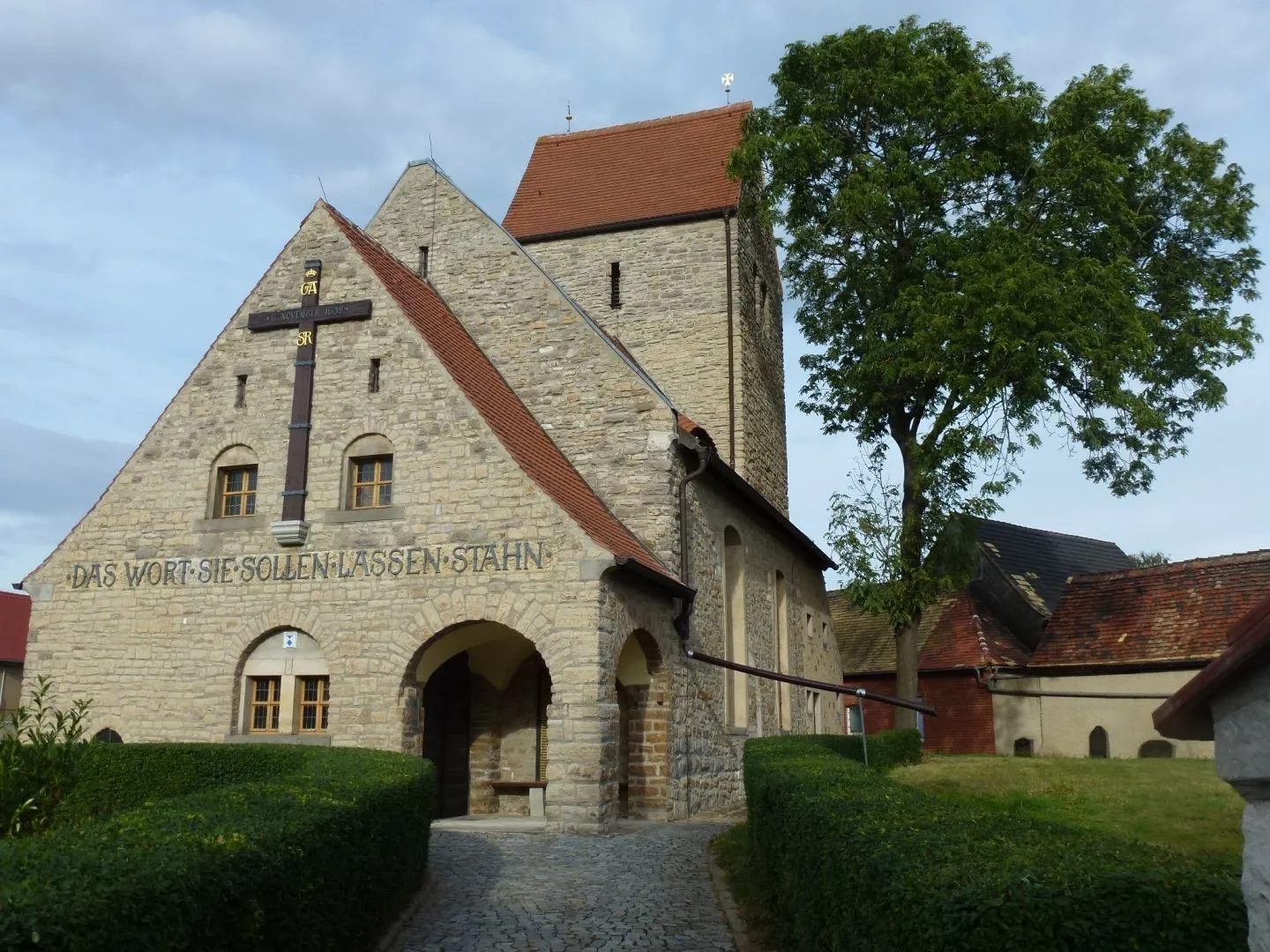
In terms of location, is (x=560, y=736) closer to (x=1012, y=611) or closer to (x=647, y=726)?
(x=647, y=726)

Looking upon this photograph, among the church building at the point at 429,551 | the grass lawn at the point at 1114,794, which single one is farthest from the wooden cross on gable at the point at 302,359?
the grass lawn at the point at 1114,794

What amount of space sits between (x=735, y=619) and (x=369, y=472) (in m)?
7.32

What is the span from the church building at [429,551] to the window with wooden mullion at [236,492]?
41 millimetres

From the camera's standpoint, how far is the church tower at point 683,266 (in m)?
22.3

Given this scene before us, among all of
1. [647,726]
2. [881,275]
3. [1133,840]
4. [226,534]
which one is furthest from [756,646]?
[1133,840]

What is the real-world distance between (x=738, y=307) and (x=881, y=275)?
2911mm

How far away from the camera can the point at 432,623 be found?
13898mm

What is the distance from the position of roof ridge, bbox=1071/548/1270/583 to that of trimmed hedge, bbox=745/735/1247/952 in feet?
72.7

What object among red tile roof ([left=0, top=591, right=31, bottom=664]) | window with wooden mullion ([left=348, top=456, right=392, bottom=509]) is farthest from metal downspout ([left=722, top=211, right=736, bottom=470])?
red tile roof ([left=0, top=591, right=31, bottom=664])

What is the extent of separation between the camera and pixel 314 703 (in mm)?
14523

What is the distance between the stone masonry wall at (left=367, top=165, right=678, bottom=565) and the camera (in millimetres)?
16250

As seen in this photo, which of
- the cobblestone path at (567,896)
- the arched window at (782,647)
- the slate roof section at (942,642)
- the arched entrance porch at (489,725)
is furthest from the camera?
the slate roof section at (942,642)

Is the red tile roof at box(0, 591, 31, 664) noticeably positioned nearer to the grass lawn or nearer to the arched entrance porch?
the arched entrance porch

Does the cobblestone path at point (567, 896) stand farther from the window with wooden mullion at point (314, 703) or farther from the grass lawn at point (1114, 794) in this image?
the grass lawn at point (1114, 794)
